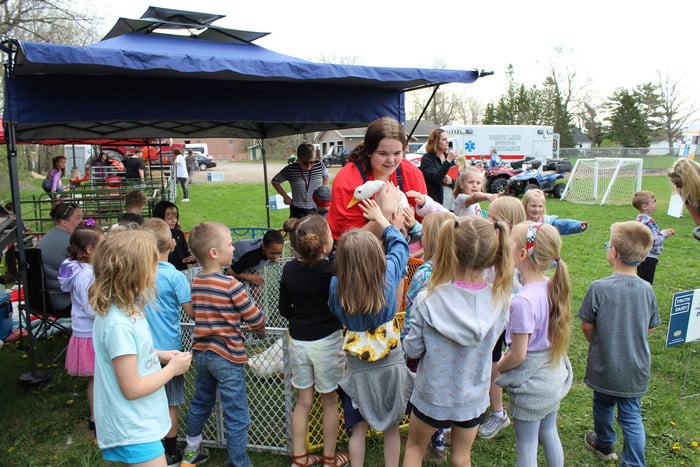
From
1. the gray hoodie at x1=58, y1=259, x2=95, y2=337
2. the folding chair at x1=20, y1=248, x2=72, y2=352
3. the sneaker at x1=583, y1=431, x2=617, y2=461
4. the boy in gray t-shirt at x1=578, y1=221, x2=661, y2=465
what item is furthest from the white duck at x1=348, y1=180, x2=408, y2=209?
the folding chair at x1=20, y1=248, x2=72, y2=352

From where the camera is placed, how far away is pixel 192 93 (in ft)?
16.2

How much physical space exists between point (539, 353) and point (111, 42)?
4.58 metres

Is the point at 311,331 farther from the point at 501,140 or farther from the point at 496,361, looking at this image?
the point at 501,140

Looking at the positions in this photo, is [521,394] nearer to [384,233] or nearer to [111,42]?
[384,233]

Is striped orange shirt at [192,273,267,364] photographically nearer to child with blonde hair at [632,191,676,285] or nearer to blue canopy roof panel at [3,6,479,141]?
Answer: blue canopy roof panel at [3,6,479,141]

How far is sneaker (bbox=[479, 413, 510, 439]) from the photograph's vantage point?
336 cm

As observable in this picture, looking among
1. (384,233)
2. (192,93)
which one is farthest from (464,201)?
(192,93)

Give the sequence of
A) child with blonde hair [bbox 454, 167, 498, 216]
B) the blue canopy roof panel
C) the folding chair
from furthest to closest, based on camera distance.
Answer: child with blonde hair [bbox 454, 167, 498, 216]
the folding chair
the blue canopy roof panel

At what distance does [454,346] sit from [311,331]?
2.80 feet

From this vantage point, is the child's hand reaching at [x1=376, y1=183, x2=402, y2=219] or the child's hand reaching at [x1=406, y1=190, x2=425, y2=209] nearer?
the child's hand reaching at [x1=376, y1=183, x2=402, y2=219]

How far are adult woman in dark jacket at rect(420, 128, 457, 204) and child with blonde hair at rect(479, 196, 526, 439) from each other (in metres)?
1.57

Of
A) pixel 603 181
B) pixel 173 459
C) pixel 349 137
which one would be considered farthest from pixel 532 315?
pixel 349 137

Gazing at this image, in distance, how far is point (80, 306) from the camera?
137 inches

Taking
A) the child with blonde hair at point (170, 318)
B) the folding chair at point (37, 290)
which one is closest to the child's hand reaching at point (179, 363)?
the child with blonde hair at point (170, 318)
